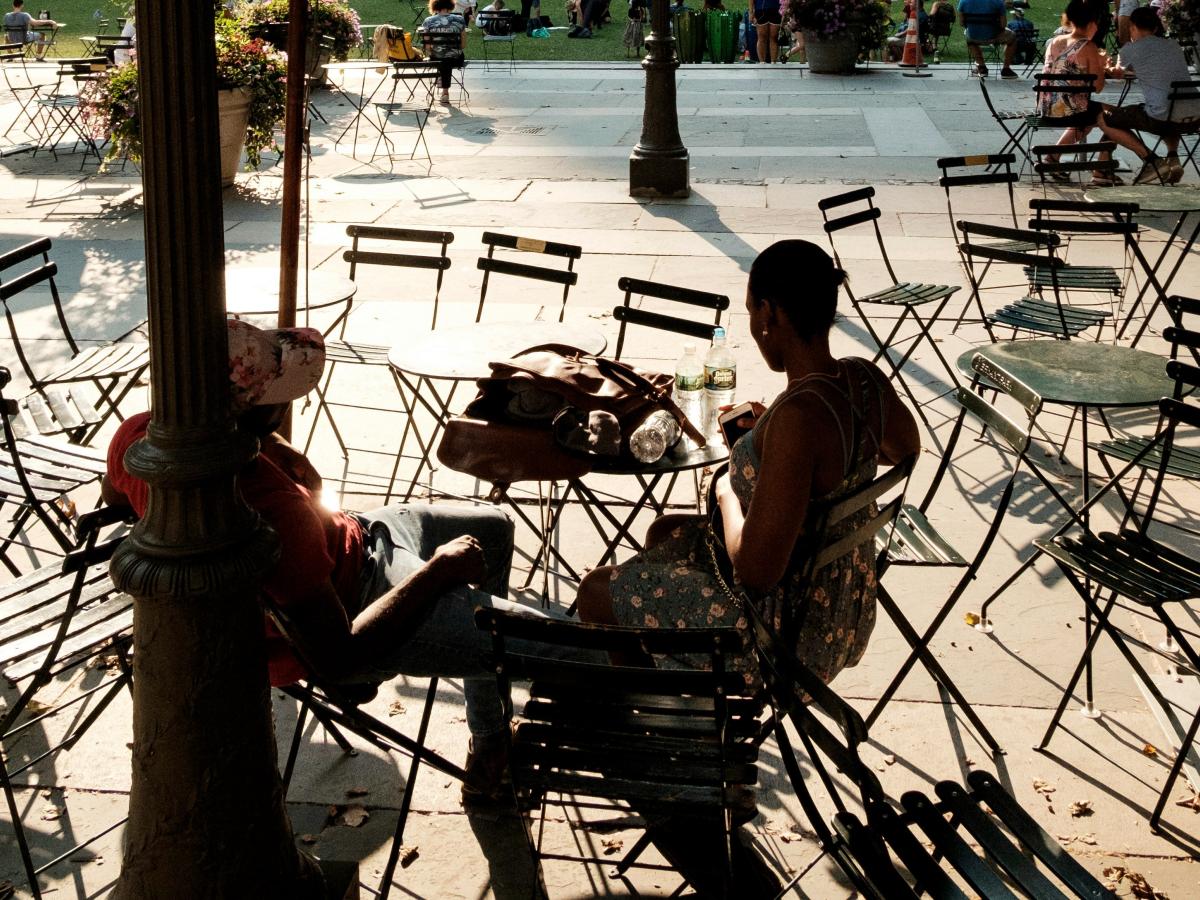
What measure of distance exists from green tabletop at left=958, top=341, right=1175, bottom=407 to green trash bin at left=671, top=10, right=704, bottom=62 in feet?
64.6

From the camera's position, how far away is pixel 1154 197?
7582 millimetres

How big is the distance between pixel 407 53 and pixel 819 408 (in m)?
18.1

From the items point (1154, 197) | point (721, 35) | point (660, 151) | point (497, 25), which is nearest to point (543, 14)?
point (497, 25)

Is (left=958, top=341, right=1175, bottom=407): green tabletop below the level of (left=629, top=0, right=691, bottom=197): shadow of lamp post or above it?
below

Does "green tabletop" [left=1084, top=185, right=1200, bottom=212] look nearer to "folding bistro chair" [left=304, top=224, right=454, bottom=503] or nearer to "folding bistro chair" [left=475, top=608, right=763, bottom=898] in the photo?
"folding bistro chair" [left=304, top=224, right=454, bottom=503]

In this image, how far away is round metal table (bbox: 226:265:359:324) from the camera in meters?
5.80

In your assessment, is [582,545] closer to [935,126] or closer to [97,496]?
[97,496]

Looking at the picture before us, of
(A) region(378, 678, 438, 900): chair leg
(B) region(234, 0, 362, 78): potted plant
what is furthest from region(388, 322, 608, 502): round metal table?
(B) region(234, 0, 362, 78): potted plant

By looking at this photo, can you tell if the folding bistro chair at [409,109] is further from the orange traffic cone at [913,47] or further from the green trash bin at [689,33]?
the orange traffic cone at [913,47]

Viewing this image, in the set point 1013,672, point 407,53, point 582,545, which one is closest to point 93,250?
point 582,545

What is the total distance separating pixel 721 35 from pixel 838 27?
178 inches

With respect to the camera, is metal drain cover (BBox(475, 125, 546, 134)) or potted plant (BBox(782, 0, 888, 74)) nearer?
metal drain cover (BBox(475, 125, 546, 134))

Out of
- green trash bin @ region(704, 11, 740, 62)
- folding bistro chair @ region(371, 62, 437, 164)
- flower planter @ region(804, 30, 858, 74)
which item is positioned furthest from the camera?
green trash bin @ region(704, 11, 740, 62)

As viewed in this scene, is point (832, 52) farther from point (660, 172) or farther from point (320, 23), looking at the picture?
point (660, 172)
